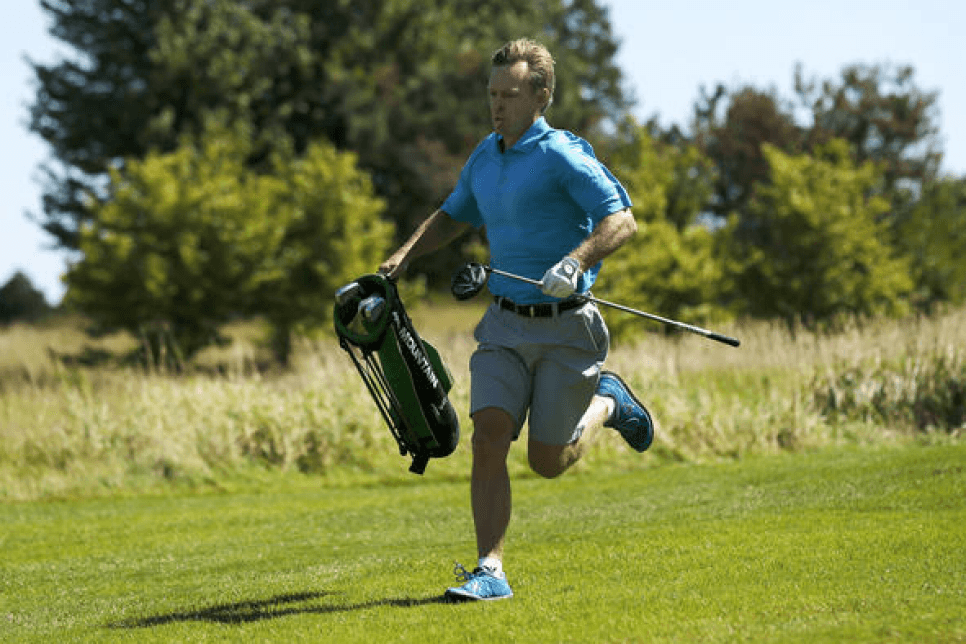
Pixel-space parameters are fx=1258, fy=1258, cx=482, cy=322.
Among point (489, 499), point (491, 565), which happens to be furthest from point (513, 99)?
point (491, 565)

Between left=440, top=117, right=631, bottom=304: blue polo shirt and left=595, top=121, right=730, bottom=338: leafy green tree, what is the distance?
18.2m

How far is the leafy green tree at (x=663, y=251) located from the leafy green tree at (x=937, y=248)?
6.05m

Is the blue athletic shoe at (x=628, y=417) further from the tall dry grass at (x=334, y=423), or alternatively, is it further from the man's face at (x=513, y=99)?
the tall dry grass at (x=334, y=423)

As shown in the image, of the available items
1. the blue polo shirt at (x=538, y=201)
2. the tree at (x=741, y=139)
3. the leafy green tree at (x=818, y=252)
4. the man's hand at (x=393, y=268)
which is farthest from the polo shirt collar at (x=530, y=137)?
the tree at (x=741, y=139)

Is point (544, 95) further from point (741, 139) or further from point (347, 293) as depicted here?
point (741, 139)

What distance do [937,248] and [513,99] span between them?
2727 cm

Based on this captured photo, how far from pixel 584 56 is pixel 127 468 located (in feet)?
153

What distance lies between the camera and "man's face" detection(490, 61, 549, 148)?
17.4ft

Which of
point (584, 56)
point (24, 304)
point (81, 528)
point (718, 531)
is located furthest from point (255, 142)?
point (718, 531)

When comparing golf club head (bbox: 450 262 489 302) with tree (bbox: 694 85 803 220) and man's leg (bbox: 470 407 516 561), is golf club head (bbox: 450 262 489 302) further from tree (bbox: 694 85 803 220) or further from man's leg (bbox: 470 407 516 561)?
tree (bbox: 694 85 803 220)

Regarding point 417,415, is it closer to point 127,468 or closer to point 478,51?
point 127,468

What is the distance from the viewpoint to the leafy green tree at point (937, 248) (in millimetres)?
30109

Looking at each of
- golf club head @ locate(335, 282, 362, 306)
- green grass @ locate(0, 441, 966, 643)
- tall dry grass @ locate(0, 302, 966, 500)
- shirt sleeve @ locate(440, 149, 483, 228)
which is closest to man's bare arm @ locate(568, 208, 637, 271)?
shirt sleeve @ locate(440, 149, 483, 228)

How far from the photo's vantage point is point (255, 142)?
38.9 m
